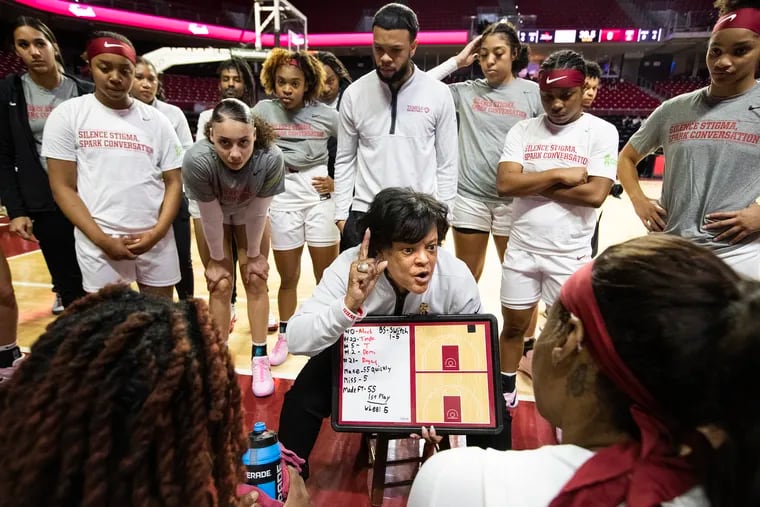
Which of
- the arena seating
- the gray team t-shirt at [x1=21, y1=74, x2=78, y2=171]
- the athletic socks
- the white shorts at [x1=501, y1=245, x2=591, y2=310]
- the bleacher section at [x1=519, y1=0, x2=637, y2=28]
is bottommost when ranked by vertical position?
the athletic socks

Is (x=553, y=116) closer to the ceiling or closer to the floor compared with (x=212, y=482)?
closer to the ceiling

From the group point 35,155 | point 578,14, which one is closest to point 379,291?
point 35,155

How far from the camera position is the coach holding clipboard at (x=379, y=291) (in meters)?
1.73

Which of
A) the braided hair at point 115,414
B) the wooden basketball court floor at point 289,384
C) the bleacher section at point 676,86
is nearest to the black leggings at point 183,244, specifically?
the wooden basketball court floor at point 289,384

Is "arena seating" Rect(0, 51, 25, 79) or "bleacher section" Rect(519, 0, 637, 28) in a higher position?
"bleacher section" Rect(519, 0, 637, 28)

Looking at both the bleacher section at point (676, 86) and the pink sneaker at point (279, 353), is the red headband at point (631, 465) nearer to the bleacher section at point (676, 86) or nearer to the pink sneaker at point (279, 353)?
the pink sneaker at point (279, 353)

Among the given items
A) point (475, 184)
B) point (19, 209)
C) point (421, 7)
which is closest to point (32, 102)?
point (19, 209)

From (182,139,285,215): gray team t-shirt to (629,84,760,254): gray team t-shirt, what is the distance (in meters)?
1.83

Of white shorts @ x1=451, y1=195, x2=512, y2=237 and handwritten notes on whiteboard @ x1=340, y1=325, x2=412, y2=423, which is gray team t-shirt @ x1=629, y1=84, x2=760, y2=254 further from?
handwritten notes on whiteboard @ x1=340, y1=325, x2=412, y2=423

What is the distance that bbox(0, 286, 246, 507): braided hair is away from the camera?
638 mm

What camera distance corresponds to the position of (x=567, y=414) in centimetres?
86

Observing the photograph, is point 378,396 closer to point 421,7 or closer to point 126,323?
Answer: point 126,323

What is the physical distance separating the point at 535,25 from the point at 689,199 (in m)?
19.4

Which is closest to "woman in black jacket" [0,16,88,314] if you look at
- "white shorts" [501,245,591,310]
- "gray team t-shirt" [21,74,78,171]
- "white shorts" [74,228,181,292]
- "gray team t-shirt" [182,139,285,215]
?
"gray team t-shirt" [21,74,78,171]
